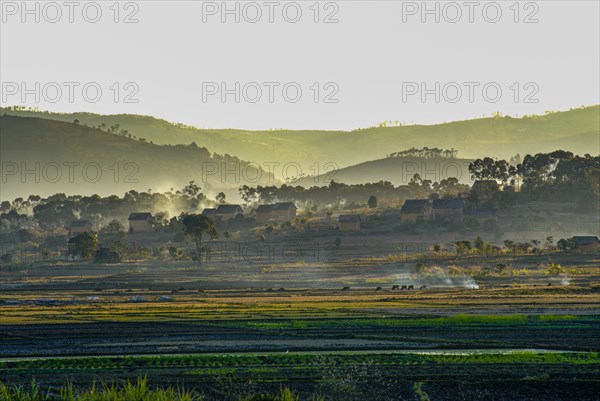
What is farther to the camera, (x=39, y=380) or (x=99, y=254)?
(x=99, y=254)

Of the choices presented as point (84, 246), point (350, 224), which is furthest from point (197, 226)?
point (350, 224)

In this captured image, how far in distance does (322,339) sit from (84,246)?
121 meters

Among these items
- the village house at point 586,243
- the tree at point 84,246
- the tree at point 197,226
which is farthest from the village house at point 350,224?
the village house at point 586,243

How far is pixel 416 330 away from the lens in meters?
70.1

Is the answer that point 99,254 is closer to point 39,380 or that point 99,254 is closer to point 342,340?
point 342,340

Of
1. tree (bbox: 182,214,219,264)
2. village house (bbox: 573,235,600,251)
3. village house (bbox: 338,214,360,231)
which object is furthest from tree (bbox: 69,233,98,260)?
village house (bbox: 573,235,600,251)

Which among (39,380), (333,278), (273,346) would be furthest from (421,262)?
(39,380)

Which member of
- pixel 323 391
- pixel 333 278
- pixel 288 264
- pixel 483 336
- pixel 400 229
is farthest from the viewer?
pixel 400 229

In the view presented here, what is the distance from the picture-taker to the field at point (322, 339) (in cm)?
4812

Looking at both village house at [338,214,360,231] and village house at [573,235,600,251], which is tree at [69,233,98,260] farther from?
village house at [573,235,600,251]

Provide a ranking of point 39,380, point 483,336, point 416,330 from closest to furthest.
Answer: point 39,380 → point 483,336 → point 416,330

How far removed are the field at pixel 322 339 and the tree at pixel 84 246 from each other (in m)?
51.3

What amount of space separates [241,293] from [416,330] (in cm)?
4971

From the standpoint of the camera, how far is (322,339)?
65375 millimetres
